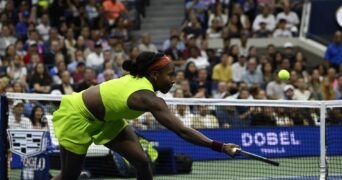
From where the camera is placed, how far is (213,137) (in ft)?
49.0

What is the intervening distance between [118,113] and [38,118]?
606 centimetres

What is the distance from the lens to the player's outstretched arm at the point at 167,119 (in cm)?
803

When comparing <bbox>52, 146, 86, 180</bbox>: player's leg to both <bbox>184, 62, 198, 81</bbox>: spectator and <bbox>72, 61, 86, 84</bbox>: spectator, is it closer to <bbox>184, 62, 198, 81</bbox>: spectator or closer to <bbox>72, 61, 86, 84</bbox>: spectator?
<bbox>72, 61, 86, 84</bbox>: spectator

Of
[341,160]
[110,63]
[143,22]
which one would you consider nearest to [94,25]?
[143,22]

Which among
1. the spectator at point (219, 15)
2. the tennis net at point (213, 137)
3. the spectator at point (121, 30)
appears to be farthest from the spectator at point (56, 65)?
the spectator at point (219, 15)

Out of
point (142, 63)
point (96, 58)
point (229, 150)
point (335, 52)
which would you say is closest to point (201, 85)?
point (96, 58)

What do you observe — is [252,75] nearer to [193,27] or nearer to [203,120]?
[193,27]

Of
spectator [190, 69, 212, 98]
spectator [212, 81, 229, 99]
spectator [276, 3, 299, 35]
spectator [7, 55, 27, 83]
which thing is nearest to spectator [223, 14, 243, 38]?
spectator [276, 3, 299, 35]

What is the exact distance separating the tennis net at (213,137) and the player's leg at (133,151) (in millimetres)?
2767

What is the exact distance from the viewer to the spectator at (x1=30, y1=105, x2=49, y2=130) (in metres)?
14.4

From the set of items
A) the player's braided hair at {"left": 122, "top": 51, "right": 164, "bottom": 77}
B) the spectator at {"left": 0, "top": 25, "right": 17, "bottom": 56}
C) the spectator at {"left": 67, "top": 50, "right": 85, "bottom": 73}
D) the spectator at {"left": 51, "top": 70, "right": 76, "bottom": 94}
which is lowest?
the player's braided hair at {"left": 122, "top": 51, "right": 164, "bottom": 77}

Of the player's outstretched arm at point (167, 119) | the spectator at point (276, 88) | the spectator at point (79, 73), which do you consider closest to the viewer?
the player's outstretched arm at point (167, 119)

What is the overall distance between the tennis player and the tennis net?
2.67 meters

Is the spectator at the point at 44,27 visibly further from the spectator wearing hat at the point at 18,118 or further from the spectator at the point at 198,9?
the spectator wearing hat at the point at 18,118
